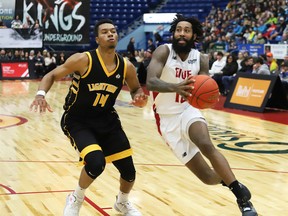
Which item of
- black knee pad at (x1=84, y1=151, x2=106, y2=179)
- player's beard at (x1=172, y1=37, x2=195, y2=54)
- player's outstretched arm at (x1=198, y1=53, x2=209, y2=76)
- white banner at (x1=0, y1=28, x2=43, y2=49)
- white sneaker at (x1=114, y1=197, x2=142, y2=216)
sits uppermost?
player's beard at (x1=172, y1=37, x2=195, y2=54)

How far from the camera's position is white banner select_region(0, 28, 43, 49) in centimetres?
2245

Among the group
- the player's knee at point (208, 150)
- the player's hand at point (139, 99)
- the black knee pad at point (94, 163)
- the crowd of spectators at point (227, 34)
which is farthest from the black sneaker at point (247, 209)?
the crowd of spectators at point (227, 34)

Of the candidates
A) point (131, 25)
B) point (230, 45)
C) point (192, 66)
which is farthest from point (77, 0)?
point (192, 66)

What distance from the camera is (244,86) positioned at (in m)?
12.9

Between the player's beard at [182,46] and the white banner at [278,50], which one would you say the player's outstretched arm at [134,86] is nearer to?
the player's beard at [182,46]

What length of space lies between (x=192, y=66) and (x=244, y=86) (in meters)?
8.51

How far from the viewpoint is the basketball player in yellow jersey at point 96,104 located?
4.32 meters

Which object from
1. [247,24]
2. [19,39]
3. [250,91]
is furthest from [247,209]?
[19,39]

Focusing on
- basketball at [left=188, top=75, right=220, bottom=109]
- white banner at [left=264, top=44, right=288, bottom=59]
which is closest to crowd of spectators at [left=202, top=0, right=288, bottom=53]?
white banner at [left=264, top=44, right=288, bottom=59]

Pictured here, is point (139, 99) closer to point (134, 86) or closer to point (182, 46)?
point (134, 86)

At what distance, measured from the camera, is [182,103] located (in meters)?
4.63

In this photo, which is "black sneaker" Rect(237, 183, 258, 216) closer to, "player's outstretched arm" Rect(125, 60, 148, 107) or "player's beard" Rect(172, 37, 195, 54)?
"player's outstretched arm" Rect(125, 60, 148, 107)

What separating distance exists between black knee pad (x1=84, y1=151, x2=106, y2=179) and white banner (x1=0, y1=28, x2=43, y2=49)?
63.2 ft

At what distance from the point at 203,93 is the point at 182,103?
0.45 m
